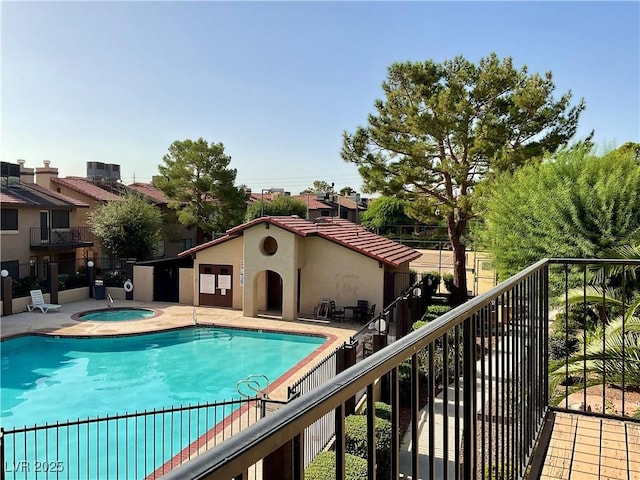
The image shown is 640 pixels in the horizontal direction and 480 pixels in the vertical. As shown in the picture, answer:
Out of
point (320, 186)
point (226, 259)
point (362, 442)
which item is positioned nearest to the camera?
point (362, 442)

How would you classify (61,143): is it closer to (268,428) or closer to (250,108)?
(250,108)

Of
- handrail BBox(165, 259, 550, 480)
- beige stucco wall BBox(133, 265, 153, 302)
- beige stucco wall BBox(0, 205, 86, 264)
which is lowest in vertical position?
beige stucco wall BBox(133, 265, 153, 302)

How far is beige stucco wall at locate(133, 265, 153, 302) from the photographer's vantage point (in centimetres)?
2447

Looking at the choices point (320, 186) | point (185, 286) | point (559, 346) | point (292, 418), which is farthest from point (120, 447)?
point (320, 186)

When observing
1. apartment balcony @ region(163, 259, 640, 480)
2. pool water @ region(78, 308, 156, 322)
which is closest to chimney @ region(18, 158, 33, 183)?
pool water @ region(78, 308, 156, 322)

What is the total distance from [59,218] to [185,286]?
9.59 metres

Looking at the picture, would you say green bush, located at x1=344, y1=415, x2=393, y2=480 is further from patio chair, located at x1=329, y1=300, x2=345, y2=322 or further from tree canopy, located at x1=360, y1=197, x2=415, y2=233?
tree canopy, located at x1=360, y1=197, x2=415, y2=233

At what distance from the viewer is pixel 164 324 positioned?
1970cm

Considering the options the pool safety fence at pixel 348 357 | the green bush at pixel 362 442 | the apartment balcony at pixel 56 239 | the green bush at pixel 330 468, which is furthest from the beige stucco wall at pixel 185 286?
the green bush at pixel 330 468

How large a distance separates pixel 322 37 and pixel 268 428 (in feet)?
54.3

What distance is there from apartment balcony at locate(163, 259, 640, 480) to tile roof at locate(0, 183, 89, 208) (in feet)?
83.4

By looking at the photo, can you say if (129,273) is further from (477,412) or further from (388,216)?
(388,216)

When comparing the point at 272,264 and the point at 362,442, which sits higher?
the point at 272,264

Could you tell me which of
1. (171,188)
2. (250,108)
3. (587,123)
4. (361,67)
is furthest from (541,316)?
(171,188)
